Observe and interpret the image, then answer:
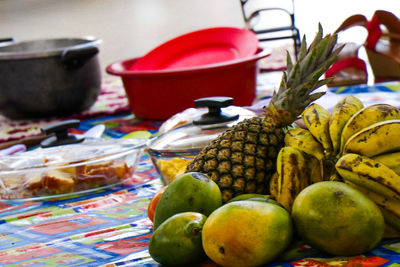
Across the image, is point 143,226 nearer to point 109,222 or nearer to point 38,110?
point 109,222

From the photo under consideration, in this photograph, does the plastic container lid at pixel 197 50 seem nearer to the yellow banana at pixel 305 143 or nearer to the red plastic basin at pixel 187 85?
the red plastic basin at pixel 187 85

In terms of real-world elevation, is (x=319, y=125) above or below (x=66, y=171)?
above

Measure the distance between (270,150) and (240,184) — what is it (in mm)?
62

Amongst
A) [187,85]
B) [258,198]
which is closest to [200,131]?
[258,198]

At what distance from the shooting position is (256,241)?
49 centimetres

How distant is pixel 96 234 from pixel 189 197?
204 millimetres

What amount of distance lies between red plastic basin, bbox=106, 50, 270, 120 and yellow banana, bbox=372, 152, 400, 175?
2.50 ft

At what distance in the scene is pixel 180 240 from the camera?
0.52m

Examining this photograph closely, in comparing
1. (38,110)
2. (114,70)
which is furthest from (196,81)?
(38,110)

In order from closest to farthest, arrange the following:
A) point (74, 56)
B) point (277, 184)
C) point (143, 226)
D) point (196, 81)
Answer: point (277, 184)
point (143, 226)
point (196, 81)
point (74, 56)

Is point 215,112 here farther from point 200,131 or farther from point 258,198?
point 258,198

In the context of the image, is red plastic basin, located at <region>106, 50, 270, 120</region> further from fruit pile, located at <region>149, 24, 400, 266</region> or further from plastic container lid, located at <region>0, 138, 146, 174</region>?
fruit pile, located at <region>149, 24, 400, 266</region>

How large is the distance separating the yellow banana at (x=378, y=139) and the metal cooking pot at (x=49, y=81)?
1.02 m

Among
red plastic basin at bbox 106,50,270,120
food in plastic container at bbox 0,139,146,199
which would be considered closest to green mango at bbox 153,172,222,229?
food in plastic container at bbox 0,139,146,199
